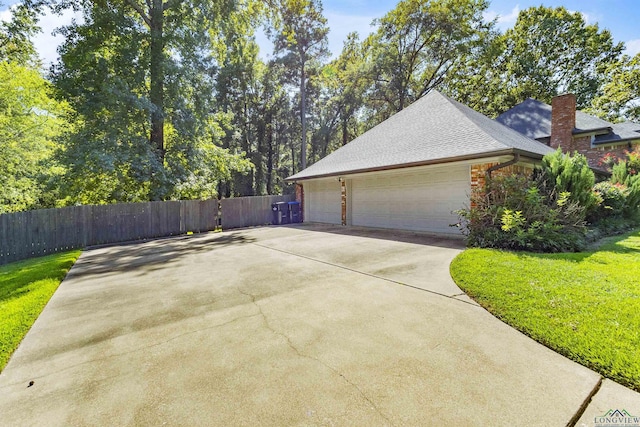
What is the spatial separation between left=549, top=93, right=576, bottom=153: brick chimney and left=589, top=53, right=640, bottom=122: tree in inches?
447

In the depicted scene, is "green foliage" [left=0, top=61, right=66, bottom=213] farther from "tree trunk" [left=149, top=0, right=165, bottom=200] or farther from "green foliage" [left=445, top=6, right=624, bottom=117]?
"green foliage" [left=445, top=6, right=624, bottom=117]

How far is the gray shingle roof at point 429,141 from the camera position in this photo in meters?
7.67

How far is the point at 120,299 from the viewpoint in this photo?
161 inches

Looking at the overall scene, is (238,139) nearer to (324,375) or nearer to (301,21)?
(301,21)

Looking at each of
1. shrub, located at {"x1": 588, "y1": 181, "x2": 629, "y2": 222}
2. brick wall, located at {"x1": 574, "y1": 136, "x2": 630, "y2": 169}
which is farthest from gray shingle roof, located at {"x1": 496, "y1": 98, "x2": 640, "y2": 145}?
shrub, located at {"x1": 588, "y1": 181, "x2": 629, "y2": 222}

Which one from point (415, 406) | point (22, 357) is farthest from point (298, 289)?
point (22, 357)

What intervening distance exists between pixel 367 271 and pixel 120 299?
3.85 metres

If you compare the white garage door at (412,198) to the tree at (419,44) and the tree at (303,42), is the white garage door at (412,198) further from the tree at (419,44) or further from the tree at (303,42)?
the tree at (419,44)

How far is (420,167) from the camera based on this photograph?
28.7 feet

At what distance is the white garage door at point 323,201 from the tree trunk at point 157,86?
22.2 feet

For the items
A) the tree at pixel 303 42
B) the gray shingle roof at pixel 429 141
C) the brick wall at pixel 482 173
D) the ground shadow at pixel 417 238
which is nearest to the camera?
the ground shadow at pixel 417 238

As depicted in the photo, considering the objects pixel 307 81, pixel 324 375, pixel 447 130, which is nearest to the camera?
pixel 324 375

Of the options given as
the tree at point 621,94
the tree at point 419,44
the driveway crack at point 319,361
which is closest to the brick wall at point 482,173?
the driveway crack at point 319,361

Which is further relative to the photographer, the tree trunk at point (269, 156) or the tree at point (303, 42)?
the tree trunk at point (269, 156)
